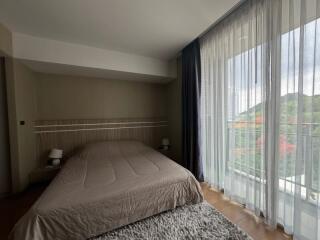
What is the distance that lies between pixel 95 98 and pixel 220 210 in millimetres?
2949

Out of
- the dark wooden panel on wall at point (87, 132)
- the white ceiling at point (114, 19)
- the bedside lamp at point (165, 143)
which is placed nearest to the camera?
the white ceiling at point (114, 19)

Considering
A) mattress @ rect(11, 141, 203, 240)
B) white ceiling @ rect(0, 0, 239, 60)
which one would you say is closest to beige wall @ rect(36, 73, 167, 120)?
white ceiling @ rect(0, 0, 239, 60)

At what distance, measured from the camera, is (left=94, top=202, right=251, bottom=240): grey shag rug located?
135cm

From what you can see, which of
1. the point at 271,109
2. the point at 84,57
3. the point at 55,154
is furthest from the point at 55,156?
the point at 271,109

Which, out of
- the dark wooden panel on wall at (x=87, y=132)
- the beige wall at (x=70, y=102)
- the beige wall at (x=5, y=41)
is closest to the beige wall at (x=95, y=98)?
the beige wall at (x=70, y=102)

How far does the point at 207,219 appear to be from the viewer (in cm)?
157

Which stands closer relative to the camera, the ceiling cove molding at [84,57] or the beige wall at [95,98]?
the ceiling cove molding at [84,57]

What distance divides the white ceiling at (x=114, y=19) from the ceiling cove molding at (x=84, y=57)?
11cm

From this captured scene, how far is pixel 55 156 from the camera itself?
101 inches

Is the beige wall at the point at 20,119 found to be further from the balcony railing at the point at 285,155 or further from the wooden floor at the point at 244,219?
the balcony railing at the point at 285,155

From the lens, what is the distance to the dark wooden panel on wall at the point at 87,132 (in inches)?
107

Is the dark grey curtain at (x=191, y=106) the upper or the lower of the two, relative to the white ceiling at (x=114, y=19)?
lower

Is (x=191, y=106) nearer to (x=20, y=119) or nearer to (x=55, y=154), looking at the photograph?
(x=55, y=154)

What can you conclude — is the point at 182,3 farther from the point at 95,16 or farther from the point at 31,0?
the point at 31,0
